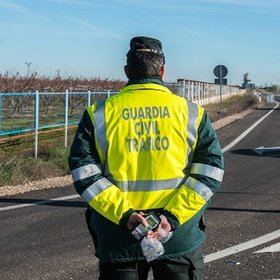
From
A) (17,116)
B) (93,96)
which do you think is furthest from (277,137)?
(17,116)

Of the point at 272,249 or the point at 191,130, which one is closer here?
the point at 191,130

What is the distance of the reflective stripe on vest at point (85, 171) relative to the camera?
2852mm

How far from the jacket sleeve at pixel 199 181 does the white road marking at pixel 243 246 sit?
9.87 feet

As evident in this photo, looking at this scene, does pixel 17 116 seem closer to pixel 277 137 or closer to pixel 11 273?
pixel 277 137

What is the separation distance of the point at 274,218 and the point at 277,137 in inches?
518

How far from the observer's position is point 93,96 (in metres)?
21.6

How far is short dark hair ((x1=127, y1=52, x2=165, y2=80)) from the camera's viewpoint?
2943 mm

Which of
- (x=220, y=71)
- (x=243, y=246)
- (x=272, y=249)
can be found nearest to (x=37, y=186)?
(x=243, y=246)

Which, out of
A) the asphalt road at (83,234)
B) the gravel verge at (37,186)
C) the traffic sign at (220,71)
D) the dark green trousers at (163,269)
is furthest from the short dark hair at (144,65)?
the traffic sign at (220,71)

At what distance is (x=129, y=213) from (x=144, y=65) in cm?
72

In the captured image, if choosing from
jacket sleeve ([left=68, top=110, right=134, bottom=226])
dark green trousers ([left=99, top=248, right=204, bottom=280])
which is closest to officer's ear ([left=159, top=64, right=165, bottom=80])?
jacket sleeve ([left=68, top=110, right=134, bottom=226])

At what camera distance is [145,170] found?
2.84m

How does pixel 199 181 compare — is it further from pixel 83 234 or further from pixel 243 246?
pixel 83 234

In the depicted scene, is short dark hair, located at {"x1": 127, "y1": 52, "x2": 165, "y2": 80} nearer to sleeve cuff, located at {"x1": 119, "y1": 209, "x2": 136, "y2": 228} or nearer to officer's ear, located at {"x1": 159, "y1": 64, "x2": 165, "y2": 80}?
officer's ear, located at {"x1": 159, "y1": 64, "x2": 165, "y2": 80}
